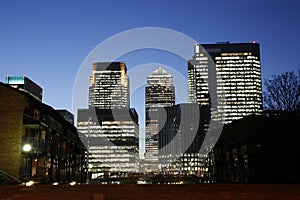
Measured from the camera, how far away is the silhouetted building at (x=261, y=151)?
130 ft

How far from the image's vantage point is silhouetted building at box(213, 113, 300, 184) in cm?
3966

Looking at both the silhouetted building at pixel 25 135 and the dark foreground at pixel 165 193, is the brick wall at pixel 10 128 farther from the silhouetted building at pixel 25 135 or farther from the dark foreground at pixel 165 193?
the dark foreground at pixel 165 193

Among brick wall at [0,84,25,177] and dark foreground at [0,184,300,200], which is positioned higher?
brick wall at [0,84,25,177]

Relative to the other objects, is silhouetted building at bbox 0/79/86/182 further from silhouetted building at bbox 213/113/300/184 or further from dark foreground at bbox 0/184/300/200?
silhouetted building at bbox 213/113/300/184

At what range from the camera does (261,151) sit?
4975cm

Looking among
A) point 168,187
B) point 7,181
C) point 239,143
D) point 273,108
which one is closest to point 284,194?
point 168,187

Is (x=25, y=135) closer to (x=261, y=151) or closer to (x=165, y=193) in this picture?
(x=261, y=151)

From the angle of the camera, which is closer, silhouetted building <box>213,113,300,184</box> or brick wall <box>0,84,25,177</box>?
silhouetted building <box>213,113,300,184</box>

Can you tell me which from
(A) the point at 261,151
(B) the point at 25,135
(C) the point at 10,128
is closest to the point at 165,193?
(C) the point at 10,128

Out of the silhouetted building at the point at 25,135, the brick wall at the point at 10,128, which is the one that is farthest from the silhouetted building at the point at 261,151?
the brick wall at the point at 10,128

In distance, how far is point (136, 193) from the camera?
17.4 metres

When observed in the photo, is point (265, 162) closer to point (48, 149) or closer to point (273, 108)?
point (273, 108)

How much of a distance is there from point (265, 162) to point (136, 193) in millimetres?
33882

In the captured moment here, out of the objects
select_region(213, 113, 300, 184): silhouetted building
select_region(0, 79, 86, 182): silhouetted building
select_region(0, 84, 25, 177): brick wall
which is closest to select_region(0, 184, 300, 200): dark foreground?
select_region(0, 79, 86, 182): silhouetted building
